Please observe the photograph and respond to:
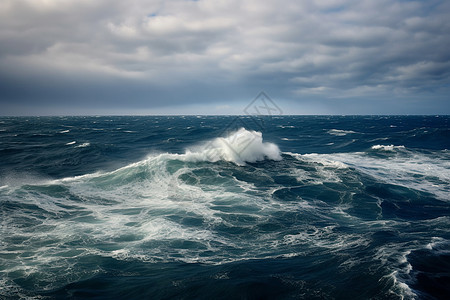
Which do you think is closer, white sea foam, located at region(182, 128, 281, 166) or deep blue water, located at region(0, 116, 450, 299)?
deep blue water, located at region(0, 116, 450, 299)

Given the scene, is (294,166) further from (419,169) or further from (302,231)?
(302,231)

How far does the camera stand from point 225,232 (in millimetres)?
11750

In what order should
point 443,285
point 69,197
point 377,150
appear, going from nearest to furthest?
1. point 443,285
2. point 69,197
3. point 377,150

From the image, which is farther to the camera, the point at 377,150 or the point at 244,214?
the point at 377,150

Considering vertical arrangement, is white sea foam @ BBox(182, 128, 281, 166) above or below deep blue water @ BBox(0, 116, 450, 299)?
above

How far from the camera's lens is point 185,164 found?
23.5 metres

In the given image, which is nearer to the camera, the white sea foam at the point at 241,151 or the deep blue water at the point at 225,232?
the deep blue water at the point at 225,232

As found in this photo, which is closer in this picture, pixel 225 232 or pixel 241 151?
pixel 225 232

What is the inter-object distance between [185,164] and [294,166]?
10.2 metres

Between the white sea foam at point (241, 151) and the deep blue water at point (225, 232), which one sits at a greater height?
the white sea foam at point (241, 151)

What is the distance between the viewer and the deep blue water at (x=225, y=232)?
7.42 metres

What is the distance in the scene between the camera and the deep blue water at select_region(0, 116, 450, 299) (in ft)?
24.3

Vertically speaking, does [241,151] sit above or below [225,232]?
above

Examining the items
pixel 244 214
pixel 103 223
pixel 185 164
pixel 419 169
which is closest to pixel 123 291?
pixel 103 223
